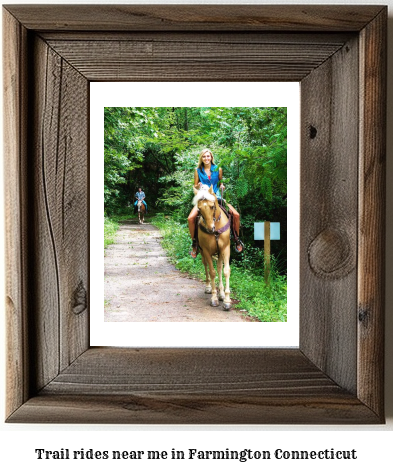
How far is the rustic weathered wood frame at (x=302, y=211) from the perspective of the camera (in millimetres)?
750

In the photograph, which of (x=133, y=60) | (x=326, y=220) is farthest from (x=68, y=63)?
(x=326, y=220)

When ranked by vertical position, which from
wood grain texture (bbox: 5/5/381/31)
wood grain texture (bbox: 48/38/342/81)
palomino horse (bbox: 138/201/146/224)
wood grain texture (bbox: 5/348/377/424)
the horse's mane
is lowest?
wood grain texture (bbox: 5/348/377/424)

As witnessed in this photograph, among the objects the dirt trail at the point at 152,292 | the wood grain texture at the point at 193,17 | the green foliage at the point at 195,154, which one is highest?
the wood grain texture at the point at 193,17

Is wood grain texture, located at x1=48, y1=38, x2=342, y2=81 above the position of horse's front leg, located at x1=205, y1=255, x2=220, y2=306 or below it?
above

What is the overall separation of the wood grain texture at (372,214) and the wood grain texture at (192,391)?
59 mm

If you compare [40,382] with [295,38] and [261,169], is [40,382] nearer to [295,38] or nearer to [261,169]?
[261,169]

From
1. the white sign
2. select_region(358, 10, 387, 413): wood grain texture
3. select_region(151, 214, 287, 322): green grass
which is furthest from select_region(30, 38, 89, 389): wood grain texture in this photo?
select_region(358, 10, 387, 413): wood grain texture

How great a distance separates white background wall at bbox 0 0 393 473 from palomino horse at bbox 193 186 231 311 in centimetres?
22

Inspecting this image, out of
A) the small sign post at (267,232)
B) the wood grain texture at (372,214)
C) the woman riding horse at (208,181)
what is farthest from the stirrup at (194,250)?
the wood grain texture at (372,214)

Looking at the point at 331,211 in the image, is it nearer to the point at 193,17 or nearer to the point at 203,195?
the point at 203,195

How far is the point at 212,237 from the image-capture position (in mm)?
809

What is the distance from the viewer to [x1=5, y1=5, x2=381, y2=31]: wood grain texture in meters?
0.75

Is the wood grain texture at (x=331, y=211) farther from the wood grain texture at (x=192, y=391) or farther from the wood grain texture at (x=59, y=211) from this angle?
the wood grain texture at (x=59, y=211)

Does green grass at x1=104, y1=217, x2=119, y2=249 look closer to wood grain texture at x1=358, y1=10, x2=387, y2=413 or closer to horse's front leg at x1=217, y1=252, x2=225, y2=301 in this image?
horse's front leg at x1=217, y1=252, x2=225, y2=301
